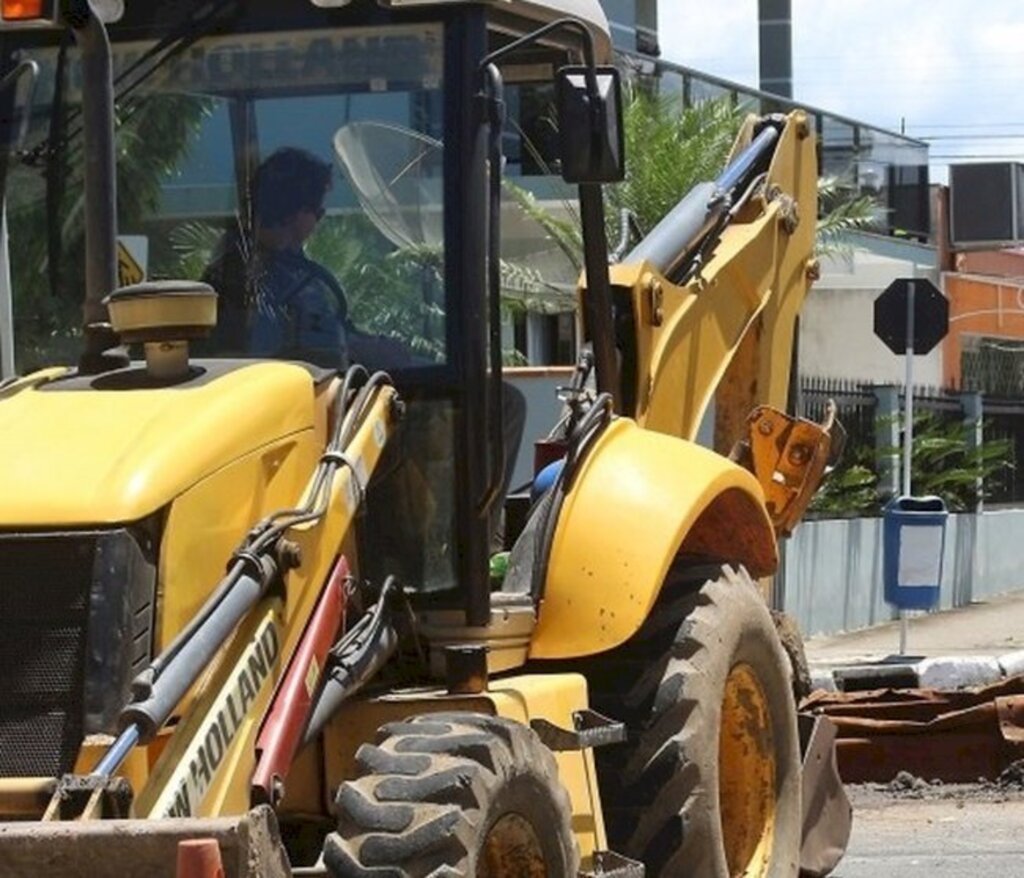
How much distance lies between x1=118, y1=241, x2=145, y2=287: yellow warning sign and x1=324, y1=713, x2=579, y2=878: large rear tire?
5.67 ft

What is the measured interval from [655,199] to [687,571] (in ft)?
48.7

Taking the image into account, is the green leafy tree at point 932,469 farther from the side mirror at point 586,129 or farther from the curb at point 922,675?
the side mirror at point 586,129

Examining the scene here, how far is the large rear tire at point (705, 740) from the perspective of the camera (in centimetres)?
724

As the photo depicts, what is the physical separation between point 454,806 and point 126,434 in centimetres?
115

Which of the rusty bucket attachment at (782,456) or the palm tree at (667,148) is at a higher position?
the palm tree at (667,148)

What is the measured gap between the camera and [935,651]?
20.3 meters

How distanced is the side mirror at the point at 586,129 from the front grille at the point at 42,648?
201cm

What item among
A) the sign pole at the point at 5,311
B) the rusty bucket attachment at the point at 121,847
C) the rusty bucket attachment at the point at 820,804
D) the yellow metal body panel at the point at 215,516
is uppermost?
the sign pole at the point at 5,311

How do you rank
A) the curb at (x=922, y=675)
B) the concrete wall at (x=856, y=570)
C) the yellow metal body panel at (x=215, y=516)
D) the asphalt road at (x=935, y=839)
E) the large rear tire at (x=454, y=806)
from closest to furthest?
the large rear tire at (x=454, y=806) < the yellow metal body panel at (x=215, y=516) < the asphalt road at (x=935, y=839) < the curb at (x=922, y=675) < the concrete wall at (x=856, y=570)

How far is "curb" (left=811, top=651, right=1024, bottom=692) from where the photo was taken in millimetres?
13641

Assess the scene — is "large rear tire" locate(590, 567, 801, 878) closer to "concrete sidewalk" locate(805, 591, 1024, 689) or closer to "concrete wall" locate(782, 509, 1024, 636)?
"concrete sidewalk" locate(805, 591, 1024, 689)

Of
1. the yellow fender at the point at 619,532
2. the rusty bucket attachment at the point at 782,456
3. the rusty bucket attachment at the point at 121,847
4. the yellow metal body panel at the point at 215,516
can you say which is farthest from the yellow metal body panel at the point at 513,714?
the rusty bucket attachment at the point at 782,456

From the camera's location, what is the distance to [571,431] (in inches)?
303

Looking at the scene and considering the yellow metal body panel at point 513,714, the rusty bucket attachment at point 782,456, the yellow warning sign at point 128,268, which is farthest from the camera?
the rusty bucket attachment at point 782,456
